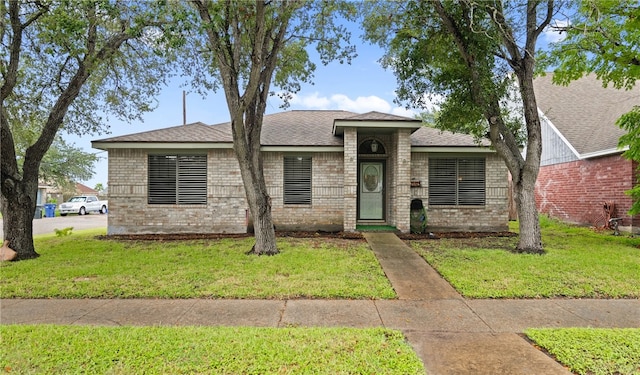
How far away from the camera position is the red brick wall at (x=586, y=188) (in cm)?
1156

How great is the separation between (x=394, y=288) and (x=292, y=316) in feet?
6.30

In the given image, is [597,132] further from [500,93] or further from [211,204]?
[211,204]

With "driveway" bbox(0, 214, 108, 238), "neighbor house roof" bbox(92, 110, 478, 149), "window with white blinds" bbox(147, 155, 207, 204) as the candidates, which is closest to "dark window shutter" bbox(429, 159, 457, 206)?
"neighbor house roof" bbox(92, 110, 478, 149)

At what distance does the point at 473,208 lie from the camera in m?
11.5

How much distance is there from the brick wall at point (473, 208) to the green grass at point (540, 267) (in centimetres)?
183

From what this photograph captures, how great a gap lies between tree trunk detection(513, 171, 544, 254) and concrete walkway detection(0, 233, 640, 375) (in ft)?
10.6

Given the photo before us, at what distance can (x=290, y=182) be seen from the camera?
11367mm

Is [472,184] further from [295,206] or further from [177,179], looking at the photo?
[177,179]

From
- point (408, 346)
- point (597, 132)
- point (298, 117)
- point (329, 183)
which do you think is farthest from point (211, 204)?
point (597, 132)

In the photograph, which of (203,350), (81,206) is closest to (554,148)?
(203,350)

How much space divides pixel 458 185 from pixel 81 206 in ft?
94.5

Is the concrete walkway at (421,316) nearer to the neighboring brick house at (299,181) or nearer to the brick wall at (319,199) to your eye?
→ the neighboring brick house at (299,181)

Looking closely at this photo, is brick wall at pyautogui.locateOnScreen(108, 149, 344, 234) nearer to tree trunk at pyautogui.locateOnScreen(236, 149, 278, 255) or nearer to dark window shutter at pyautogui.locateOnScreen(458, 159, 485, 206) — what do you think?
tree trunk at pyautogui.locateOnScreen(236, 149, 278, 255)

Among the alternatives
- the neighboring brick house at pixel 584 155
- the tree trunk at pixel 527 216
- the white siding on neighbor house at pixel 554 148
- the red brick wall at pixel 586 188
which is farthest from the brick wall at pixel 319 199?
the white siding on neighbor house at pixel 554 148
